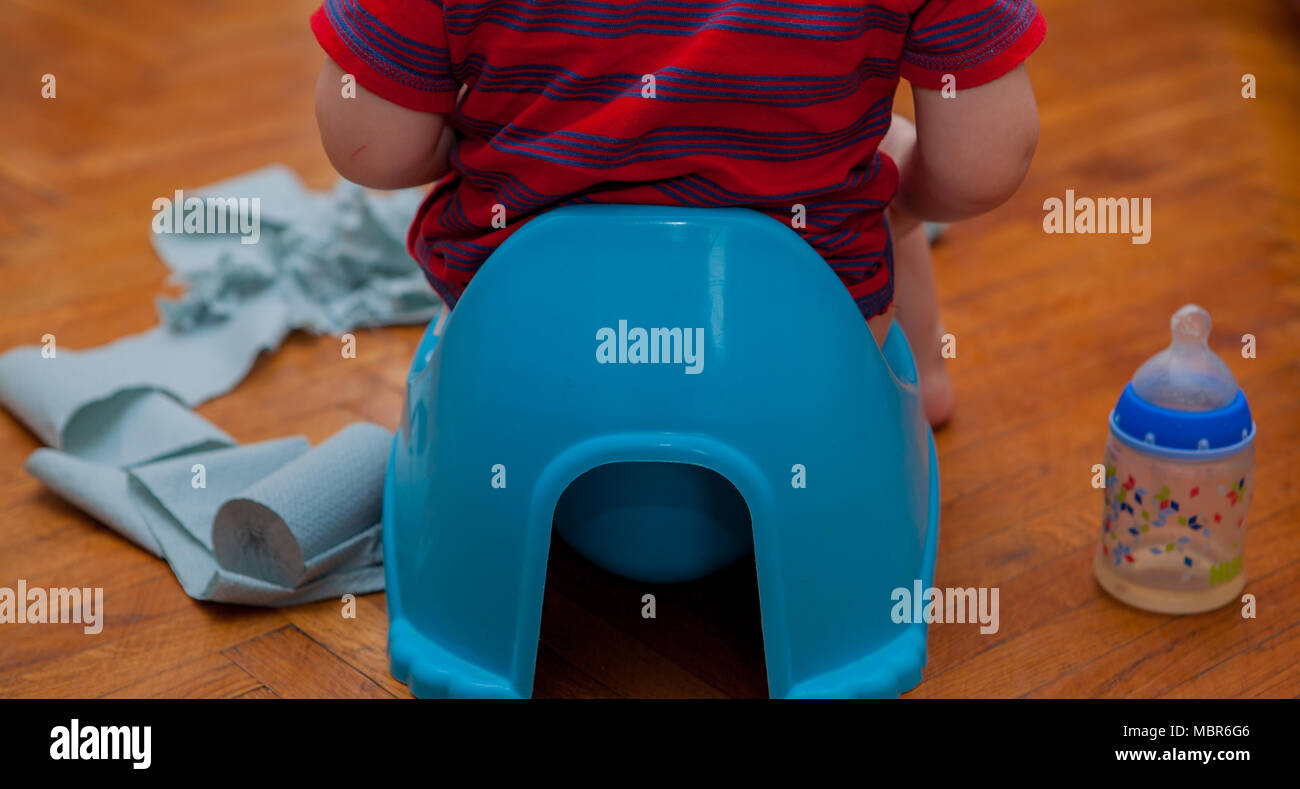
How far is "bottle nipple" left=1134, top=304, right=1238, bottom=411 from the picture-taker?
3.02 ft

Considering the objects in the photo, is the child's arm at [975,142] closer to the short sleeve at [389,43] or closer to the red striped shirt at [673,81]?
the red striped shirt at [673,81]

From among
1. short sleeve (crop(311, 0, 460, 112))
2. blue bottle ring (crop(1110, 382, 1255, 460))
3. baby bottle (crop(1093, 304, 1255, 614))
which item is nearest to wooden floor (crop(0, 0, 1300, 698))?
baby bottle (crop(1093, 304, 1255, 614))

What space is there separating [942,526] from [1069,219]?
61cm

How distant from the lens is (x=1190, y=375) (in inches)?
36.4

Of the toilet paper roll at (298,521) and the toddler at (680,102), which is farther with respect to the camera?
the toilet paper roll at (298,521)

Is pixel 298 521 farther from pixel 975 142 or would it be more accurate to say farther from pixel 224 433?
pixel 975 142

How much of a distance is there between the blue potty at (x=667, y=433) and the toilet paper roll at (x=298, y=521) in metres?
0.12

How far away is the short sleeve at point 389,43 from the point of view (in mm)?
795

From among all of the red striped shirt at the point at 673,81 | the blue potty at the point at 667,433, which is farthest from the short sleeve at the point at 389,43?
the blue potty at the point at 667,433

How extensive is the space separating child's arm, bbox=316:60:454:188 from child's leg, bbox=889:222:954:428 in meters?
0.37

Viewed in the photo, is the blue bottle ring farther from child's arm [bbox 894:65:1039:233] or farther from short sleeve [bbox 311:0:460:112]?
short sleeve [bbox 311:0:460:112]

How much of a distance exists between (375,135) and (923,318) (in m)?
0.49
